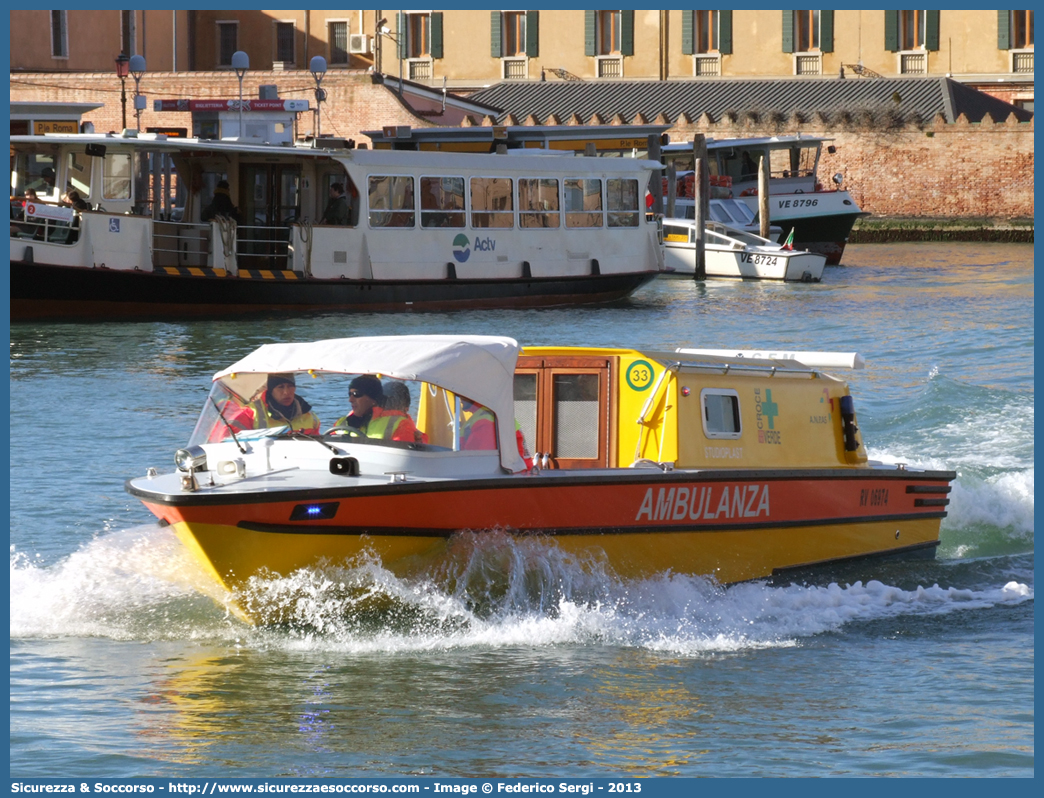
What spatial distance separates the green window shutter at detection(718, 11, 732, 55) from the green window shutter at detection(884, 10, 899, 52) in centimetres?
560

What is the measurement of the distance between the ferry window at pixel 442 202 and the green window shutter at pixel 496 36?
34.1 m

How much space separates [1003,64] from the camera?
56.4 metres

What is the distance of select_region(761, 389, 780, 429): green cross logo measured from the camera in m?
11.9

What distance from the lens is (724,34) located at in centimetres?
5878

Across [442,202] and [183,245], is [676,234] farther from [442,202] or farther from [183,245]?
[183,245]

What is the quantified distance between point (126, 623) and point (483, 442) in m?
2.61

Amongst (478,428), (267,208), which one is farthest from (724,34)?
(478,428)

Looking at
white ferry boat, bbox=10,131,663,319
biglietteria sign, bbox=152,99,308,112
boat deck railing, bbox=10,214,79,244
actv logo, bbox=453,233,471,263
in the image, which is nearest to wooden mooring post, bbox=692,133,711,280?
white ferry boat, bbox=10,131,663,319

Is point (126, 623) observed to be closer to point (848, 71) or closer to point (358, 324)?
point (358, 324)

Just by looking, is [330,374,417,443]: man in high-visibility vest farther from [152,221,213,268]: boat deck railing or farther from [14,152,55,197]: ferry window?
[14,152,55,197]: ferry window

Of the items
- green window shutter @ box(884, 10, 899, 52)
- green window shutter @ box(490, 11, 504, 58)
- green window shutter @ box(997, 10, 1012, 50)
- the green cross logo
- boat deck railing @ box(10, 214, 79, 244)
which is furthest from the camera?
green window shutter @ box(490, 11, 504, 58)

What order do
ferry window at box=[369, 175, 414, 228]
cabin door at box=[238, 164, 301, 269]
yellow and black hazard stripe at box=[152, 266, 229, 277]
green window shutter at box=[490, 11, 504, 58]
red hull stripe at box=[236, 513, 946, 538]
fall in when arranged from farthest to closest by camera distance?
green window shutter at box=[490, 11, 504, 58], ferry window at box=[369, 175, 414, 228], cabin door at box=[238, 164, 301, 269], yellow and black hazard stripe at box=[152, 266, 229, 277], red hull stripe at box=[236, 513, 946, 538]

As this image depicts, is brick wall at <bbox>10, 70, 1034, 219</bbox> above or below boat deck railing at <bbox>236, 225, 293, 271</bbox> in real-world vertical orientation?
above

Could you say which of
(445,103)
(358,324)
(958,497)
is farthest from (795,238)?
(958,497)
